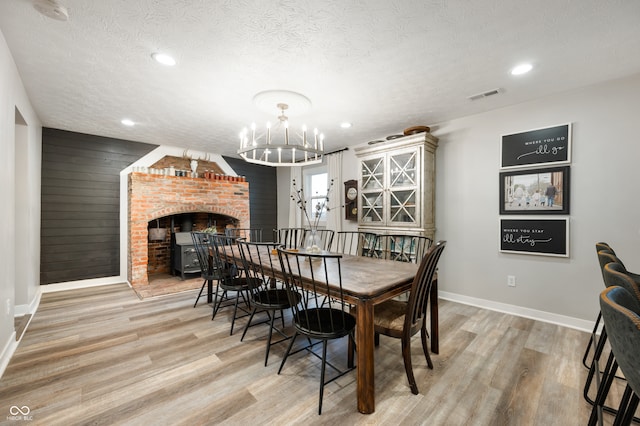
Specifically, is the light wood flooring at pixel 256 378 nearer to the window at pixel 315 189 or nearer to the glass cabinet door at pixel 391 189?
the glass cabinet door at pixel 391 189

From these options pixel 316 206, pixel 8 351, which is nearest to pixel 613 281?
pixel 8 351

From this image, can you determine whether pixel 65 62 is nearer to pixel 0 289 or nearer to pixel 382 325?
pixel 0 289

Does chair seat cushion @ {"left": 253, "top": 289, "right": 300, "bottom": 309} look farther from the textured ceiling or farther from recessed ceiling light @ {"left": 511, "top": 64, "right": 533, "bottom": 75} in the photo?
recessed ceiling light @ {"left": 511, "top": 64, "right": 533, "bottom": 75}

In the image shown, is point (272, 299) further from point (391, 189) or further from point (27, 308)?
point (27, 308)

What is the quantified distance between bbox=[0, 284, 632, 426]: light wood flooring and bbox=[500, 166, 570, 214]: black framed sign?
1.28 m

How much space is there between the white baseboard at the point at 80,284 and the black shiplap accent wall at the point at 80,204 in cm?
6

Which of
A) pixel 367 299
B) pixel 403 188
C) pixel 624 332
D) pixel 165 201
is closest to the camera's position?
pixel 624 332

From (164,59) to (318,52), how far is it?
4.25 ft

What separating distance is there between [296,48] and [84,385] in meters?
2.92

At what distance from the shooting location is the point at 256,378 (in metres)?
2.01

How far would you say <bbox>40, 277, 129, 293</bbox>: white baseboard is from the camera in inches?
161

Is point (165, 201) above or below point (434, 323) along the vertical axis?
above

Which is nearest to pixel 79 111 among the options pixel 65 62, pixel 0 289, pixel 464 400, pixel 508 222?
pixel 65 62

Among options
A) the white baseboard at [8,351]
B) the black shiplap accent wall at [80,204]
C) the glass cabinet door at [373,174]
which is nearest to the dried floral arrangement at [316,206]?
the glass cabinet door at [373,174]
